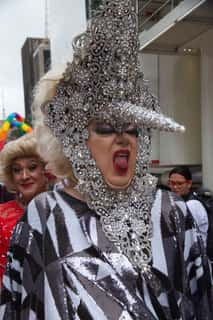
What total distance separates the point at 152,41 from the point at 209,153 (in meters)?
1.64

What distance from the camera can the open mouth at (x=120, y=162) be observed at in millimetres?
1319

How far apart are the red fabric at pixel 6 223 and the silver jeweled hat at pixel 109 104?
0.88m

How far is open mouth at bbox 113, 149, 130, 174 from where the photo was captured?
132 centimetres

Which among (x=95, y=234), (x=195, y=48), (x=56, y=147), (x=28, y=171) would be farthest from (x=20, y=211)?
(x=195, y=48)

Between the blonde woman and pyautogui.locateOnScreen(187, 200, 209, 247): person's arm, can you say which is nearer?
the blonde woman

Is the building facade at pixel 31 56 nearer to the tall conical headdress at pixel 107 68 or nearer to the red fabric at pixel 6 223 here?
the red fabric at pixel 6 223

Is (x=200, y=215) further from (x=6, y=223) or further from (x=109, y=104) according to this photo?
(x=109, y=104)

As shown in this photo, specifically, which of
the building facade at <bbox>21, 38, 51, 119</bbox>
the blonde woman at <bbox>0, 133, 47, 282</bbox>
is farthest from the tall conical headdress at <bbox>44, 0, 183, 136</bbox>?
the building facade at <bbox>21, 38, 51, 119</bbox>

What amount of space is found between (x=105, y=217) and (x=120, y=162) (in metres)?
0.16

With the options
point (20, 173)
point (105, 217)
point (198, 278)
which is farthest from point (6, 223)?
point (198, 278)

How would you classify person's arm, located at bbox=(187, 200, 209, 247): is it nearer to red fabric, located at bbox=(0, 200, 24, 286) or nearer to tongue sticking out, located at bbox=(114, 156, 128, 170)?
red fabric, located at bbox=(0, 200, 24, 286)

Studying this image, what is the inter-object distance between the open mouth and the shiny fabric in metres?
0.15

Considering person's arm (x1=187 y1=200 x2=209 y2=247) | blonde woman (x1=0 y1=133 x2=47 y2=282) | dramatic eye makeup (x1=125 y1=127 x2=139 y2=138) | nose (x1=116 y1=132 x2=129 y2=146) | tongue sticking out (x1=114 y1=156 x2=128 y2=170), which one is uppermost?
dramatic eye makeup (x1=125 y1=127 x2=139 y2=138)

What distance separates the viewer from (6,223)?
7.11 feet
